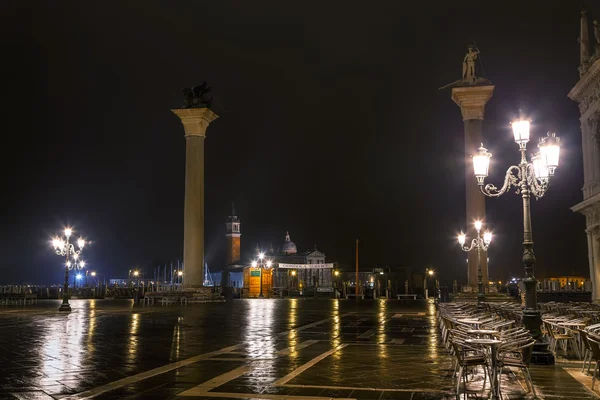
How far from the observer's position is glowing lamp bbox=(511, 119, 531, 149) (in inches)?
384

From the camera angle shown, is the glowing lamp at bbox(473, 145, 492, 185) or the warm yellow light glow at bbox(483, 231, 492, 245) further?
the warm yellow light glow at bbox(483, 231, 492, 245)

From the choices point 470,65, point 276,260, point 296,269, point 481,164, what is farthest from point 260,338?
point 276,260

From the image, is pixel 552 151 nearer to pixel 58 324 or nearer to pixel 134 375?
pixel 134 375

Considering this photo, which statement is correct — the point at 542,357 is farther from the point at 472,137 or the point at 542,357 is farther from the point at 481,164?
the point at 472,137

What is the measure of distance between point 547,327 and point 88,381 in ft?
25.6

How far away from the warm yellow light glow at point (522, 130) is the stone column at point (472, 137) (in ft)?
49.8

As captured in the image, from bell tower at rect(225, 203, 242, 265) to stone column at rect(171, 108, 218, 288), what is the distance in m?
68.4

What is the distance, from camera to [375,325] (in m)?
16.7

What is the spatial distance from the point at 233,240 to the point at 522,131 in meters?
93.2

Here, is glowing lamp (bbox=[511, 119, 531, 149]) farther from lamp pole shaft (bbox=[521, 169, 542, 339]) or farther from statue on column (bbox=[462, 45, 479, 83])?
statue on column (bbox=[462, 45, 479, 83])

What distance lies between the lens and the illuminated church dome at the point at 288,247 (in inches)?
3784

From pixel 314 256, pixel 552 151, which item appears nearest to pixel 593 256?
pixel 552 151

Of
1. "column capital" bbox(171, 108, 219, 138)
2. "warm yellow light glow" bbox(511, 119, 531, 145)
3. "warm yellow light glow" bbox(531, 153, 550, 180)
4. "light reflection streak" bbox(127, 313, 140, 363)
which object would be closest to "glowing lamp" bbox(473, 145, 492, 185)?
"warm yellow light glow" bbox(531, 153, 550, 180)

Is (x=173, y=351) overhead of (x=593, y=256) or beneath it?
beneath
